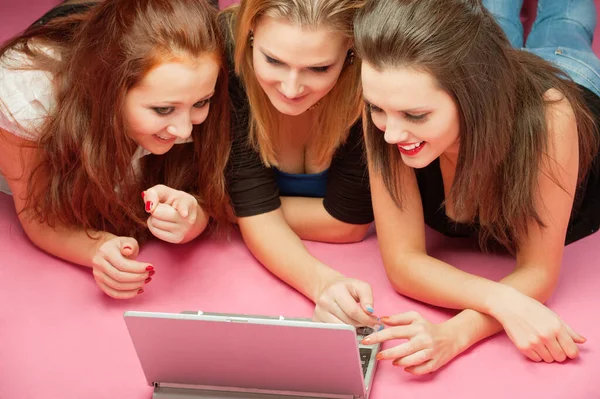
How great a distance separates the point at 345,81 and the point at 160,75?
33 cm

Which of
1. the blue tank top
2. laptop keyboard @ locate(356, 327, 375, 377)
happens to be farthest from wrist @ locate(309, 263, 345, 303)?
the blue tank top

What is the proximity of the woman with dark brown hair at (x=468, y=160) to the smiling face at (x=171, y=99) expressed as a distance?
292 millimetres

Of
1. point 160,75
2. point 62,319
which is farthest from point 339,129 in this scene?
point 62,319

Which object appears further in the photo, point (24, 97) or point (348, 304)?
point (24, 97)

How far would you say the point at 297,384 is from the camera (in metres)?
1.48

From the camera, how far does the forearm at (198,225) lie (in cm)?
185

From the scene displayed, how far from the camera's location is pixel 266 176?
1.86 m

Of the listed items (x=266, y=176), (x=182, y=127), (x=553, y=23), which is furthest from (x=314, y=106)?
(x=553, y=23)

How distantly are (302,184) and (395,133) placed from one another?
484 millimetres

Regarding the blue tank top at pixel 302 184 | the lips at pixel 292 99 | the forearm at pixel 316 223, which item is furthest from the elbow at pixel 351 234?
the lips at pixel 292 99

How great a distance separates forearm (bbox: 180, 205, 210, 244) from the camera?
6.08ft

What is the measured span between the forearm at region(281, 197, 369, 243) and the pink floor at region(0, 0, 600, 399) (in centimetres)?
2

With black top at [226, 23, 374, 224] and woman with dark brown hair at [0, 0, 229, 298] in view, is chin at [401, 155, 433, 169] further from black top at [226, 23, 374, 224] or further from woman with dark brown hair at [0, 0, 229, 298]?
woman with dark brown hair at [0, 0, 229, 298]

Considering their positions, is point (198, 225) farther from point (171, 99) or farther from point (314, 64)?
point (314, 64)
